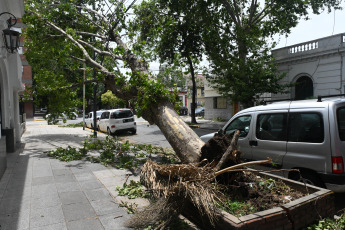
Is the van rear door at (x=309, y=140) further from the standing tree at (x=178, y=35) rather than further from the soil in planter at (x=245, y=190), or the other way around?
the standing tree at (x=178, y=35)

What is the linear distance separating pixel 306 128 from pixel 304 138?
0.59ft

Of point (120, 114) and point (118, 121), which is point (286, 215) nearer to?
point (118, 121)

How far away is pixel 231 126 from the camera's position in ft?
20.0

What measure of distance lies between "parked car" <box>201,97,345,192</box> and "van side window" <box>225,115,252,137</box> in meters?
0.19

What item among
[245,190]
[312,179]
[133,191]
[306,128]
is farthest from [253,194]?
[133,191]

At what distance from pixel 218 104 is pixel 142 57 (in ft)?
71.5

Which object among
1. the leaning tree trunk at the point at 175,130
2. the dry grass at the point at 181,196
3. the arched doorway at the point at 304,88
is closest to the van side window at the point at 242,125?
the leaning tree trunk at the point at 175,130

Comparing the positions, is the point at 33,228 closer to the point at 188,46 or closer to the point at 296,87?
the point at 188,46

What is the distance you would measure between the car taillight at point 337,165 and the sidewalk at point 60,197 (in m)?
3.34

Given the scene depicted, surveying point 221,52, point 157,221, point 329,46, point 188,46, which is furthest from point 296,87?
point 157,221

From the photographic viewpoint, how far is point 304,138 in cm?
445

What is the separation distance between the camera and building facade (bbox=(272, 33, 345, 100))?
14375 mm

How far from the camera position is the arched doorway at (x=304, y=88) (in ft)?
53.3

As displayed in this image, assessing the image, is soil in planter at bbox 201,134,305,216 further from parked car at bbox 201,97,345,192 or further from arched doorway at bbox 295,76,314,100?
arched doorway at bbox 295,76,314,100
